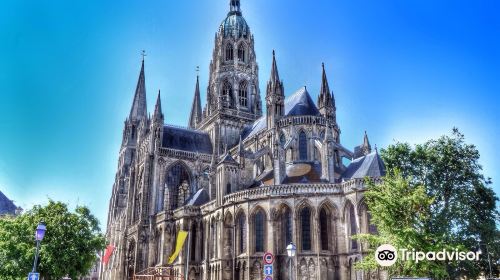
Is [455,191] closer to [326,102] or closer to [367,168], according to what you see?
[367,168]

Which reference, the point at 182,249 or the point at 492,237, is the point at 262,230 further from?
the point at 492,237

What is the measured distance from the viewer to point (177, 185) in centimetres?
5719

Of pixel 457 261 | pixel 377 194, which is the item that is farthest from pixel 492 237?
pixel 377 194

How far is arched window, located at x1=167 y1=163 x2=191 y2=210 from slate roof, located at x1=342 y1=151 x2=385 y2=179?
23.9 metres

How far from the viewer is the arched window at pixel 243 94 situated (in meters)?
67.8

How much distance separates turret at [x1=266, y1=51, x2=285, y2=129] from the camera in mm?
47344

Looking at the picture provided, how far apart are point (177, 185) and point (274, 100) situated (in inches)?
727

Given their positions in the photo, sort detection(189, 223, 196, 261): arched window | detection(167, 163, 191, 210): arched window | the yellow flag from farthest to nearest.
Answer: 1. detection(167, 163, 191, 210): arched window
2. detection(189, 223, 196, 261): arched window
3. the yellow flag

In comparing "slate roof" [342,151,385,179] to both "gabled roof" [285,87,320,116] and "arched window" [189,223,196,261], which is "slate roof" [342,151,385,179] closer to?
"gabled roof" [285,87,320,116]

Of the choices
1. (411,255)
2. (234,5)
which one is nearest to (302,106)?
(411,255)

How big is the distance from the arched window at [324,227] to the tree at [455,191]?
883cm

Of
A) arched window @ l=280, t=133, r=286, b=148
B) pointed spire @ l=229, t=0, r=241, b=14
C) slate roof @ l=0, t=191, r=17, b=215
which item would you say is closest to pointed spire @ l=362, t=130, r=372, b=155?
arched window @ l=280, t=133, r=286, b=148

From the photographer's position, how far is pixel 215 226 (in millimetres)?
42375

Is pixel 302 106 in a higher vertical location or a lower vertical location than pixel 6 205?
higher
